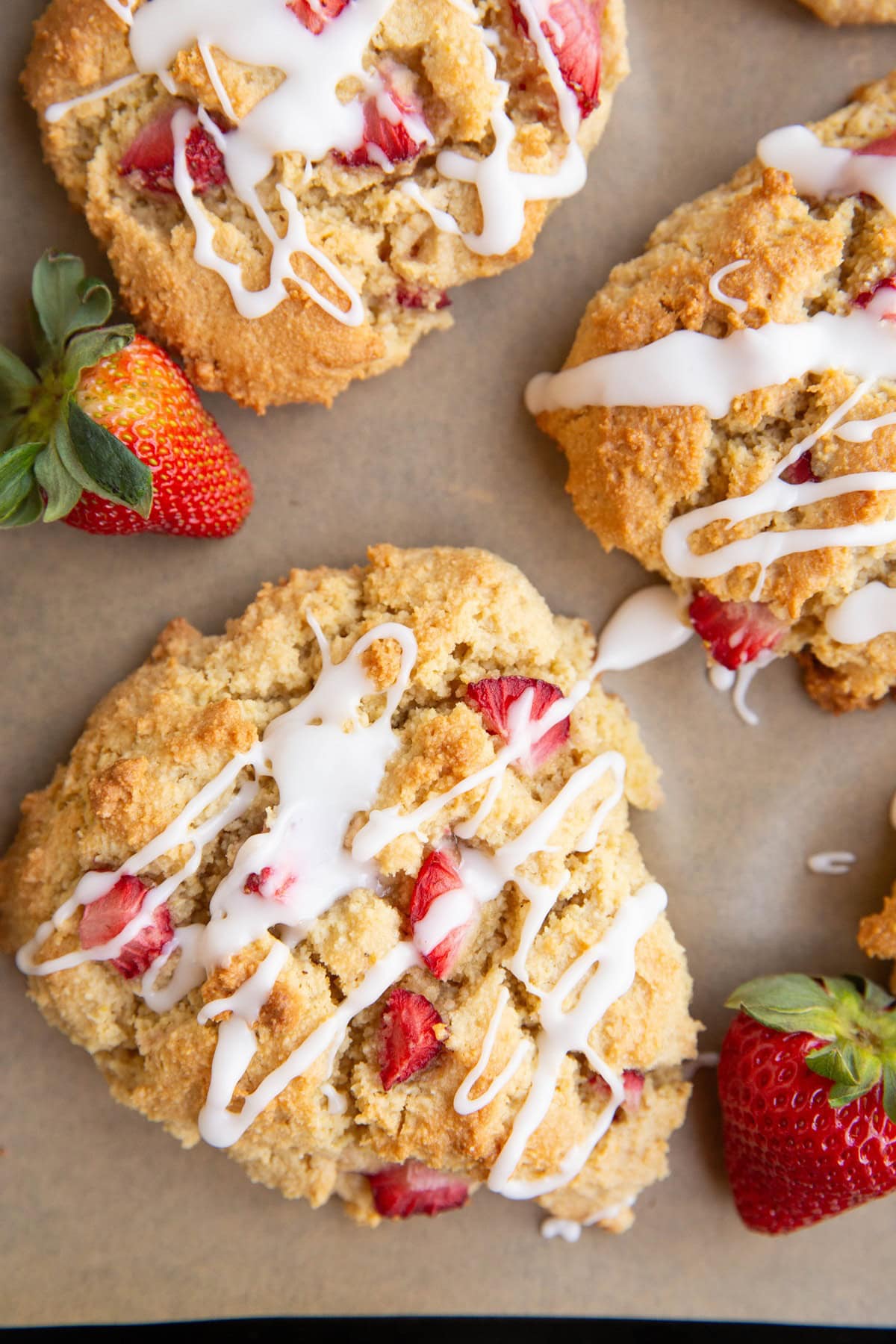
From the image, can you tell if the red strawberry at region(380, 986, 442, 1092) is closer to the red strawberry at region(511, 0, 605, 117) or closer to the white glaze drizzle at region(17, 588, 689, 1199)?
the white glaze drizzle at region(17, 588, 689, 1199)

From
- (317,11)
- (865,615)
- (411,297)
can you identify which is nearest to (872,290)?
(865,615)

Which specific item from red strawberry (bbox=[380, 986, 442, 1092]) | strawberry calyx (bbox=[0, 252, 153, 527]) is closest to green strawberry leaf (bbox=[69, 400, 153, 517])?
strawberry calyx (bbox=[0, 252, 153, 527])

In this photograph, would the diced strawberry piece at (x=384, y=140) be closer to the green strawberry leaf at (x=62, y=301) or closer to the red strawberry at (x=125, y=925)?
the green strawberry leaf at (x=62, y=301)

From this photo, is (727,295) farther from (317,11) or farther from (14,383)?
(14,383)

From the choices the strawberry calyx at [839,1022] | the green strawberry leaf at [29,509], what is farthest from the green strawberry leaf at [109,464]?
the strawberry calyx at [839,1022]

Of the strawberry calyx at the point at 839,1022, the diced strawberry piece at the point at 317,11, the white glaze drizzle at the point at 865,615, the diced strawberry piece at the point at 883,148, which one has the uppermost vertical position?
the diced strawberry piece at the point at 317,11

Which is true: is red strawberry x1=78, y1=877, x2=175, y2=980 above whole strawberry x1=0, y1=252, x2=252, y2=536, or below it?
below

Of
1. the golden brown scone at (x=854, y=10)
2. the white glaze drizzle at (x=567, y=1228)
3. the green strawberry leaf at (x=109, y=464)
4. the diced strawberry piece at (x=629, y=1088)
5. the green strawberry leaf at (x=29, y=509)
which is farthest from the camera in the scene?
the white glaze drizzle at (x=567, y=1228)
